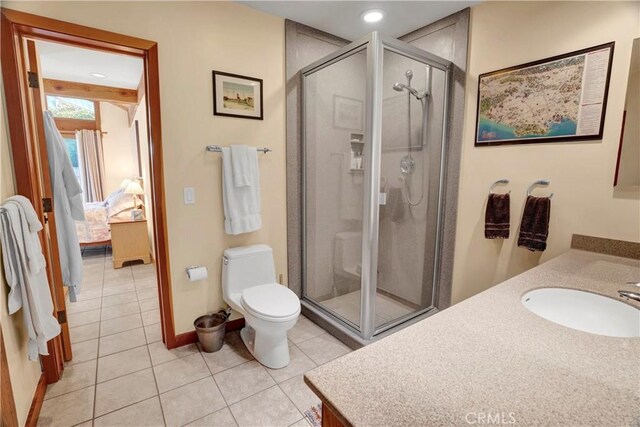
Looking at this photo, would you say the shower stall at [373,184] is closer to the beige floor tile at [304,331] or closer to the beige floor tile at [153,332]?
the beige floor tile at [304,331]

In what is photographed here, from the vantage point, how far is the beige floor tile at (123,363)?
1969 mm

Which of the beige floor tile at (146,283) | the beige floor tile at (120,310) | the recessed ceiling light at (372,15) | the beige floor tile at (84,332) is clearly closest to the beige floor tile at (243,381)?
the beige floor tile at (84,332)

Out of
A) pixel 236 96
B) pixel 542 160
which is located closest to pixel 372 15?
pixel 236 96

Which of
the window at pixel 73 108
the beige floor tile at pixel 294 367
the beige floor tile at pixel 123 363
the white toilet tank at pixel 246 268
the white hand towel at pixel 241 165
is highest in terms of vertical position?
the window at pixel 73 108

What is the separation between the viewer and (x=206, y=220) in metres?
2.28

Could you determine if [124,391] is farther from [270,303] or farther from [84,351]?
[270,303]

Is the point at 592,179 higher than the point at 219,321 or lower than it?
higher

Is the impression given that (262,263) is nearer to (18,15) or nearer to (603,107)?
(18,15)

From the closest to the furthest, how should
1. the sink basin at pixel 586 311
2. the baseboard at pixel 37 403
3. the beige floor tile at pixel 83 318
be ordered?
the sink basin at pixel 586 311, the baseboard at pixel 37 403, the beige floor tile at pixel 83 318

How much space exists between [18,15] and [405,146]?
99.1 inches

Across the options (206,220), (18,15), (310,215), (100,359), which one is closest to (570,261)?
(310,215)

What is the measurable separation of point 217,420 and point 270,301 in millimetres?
710

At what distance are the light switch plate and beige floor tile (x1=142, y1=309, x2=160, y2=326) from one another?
125cm

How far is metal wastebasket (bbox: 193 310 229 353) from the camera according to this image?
2174mm
